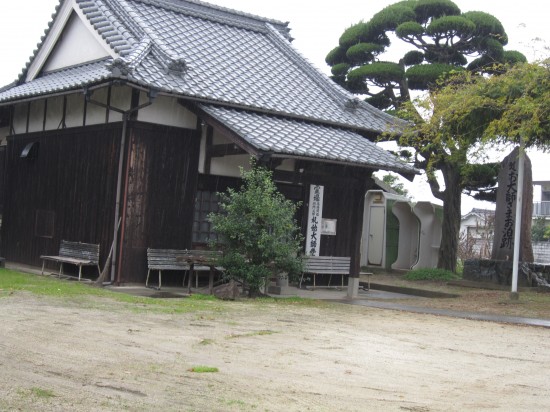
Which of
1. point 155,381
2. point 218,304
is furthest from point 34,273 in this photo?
point 155,381

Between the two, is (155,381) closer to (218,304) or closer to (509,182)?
(218,304)

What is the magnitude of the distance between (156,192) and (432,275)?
10427 mm

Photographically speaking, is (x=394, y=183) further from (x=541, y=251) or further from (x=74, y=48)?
(x=74, y=48)

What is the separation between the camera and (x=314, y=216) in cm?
1775

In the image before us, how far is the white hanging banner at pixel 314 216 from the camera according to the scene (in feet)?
58.1

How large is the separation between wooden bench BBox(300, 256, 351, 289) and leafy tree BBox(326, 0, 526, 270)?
551 cm

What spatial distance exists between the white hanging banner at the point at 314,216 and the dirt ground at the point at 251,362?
5.42 meters

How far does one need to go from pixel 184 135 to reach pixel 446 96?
6.15m

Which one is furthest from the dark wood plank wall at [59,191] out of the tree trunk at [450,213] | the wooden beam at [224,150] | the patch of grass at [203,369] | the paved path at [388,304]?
the tree trunk at [450,213]

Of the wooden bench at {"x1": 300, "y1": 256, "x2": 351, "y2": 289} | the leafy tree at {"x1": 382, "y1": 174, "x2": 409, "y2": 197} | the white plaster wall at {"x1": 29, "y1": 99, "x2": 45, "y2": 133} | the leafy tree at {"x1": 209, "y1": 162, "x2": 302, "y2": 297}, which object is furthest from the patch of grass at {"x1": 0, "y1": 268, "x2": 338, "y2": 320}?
the leafy tree at {"x1": 382, "y1": 174, "x2": 409, "y2": 197}

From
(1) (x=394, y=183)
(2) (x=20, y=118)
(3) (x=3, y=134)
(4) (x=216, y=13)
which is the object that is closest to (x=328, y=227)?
(4) (x=216, y=13)

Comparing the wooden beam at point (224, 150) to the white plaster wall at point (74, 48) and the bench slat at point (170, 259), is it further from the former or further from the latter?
the white plaster wall at point (74, 48)

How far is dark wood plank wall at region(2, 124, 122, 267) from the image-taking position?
1675cm

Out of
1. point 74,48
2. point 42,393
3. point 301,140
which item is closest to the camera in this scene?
point 42,393
